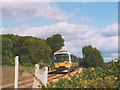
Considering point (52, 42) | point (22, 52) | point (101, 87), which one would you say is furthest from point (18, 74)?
point (52, 42)

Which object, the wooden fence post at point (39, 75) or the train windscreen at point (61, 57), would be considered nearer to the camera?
the wooden fence post at point (39, 75)

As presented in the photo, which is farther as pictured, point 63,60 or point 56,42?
point 56,42

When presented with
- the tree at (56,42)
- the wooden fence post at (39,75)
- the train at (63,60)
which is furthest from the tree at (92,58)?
the wooden fence post at (39,75)

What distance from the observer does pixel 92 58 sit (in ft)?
127

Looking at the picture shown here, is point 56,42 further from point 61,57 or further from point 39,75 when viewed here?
point 39,75

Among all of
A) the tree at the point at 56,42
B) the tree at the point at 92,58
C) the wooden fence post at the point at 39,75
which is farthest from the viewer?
the tree at the point at 56,42

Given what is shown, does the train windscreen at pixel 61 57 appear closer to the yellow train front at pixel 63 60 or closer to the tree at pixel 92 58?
the yellow train front at pixel 63 60

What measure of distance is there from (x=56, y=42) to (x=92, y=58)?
16.2 meters

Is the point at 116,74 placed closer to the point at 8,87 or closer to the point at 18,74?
the point at 18,74

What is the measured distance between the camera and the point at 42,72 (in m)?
6.24

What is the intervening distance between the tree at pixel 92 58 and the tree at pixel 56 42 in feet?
39.0

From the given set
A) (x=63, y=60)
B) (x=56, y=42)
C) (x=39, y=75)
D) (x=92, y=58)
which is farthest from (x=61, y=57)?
(x=56, y=42)

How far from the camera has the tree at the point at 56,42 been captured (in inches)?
2033

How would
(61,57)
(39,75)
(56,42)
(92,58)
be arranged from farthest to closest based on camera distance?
(56,42), (92,58), (61,57), (39,75)
